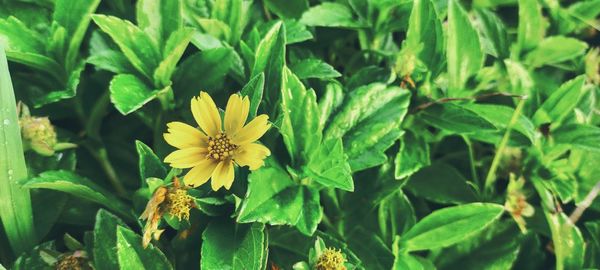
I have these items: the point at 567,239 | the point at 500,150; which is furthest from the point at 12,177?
the point at 567,239

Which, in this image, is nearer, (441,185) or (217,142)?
(217,142)

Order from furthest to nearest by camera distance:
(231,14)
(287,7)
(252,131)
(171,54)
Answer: (287,7)
(231,14)
(171,54)
(252,131)

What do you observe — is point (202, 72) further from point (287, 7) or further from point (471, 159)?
point (471, 159)

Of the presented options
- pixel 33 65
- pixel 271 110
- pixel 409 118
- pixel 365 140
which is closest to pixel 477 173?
pixel 409 118

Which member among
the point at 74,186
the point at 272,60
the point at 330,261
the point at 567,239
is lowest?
the point at 567,239

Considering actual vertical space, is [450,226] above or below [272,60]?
below

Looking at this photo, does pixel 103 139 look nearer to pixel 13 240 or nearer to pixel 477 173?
pixel 13 240

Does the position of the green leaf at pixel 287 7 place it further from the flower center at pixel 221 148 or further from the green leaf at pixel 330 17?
the flower center at pixel 221 148
